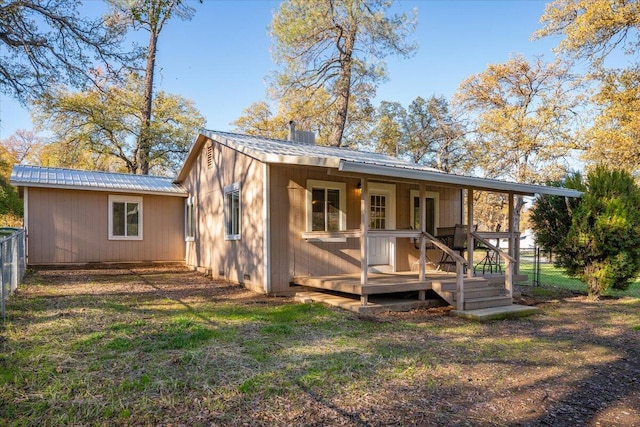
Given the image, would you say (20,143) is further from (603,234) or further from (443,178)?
(603,234)

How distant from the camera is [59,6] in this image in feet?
27.7

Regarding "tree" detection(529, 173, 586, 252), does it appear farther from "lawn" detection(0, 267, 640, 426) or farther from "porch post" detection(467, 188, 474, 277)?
"lawn" detection(0, 267, 640, 426)

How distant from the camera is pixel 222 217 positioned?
10.2 m

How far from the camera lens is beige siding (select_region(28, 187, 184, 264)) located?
37.5 ft

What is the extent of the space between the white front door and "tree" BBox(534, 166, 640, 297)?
3.75 metres

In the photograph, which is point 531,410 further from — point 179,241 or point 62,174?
point 62,174

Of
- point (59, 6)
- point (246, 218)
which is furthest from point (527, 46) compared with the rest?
point (59, 6)

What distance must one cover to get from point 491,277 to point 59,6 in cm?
1038

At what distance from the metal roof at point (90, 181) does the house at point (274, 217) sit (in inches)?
1.4

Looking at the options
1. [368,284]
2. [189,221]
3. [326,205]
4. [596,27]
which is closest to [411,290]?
Answer: [368,284]

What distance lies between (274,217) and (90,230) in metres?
7.28

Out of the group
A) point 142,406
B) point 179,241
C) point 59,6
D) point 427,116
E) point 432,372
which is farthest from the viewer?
point 427,116

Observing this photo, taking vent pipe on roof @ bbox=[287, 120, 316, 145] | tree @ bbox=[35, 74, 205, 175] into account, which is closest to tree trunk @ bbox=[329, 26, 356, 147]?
vent pipe on roof @ bbox=[287, 120, 316, 145]

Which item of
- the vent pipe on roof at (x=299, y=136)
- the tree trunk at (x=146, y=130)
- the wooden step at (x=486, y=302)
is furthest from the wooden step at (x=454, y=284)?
the tree trunk at (x=146, y=130)
